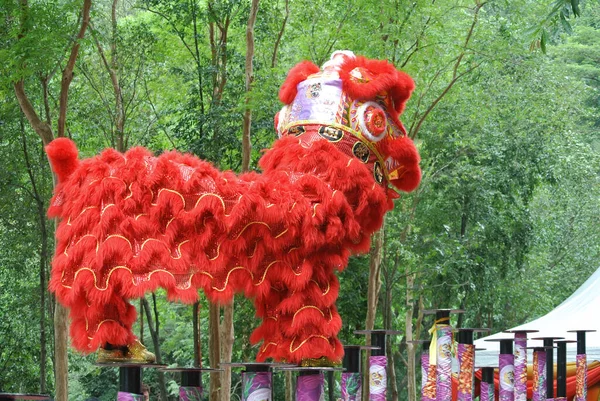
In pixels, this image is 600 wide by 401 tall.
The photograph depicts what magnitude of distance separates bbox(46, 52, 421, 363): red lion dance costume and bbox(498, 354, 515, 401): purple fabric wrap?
7.32 ft

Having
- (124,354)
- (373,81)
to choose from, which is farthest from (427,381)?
(124,354)

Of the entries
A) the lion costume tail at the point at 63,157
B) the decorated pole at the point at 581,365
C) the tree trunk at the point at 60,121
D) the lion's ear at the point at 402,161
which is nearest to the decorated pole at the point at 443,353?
the lion's ear at the point at 402,161

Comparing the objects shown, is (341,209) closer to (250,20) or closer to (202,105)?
(250,20)

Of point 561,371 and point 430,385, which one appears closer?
point 430,385

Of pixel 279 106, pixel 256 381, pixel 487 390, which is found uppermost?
pixel 279 106

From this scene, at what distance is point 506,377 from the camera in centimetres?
712

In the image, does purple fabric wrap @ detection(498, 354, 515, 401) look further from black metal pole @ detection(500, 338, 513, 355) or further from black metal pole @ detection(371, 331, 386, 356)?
black metal pole @ detection(371, 331, 386, 356)

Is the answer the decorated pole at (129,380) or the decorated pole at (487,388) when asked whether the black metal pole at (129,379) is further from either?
the decorated pole at (487,388)

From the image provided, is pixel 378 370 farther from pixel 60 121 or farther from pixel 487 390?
pixel 60 121

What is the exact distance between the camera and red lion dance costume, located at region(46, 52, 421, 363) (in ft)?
15.0

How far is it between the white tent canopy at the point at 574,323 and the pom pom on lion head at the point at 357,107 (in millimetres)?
3110

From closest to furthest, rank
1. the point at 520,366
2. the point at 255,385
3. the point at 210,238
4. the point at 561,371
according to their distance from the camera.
A: 1. the point at 210,238
2. the point at 255,385
3. the point at 520,366
4. the point at 561,371

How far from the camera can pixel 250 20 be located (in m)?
8.78

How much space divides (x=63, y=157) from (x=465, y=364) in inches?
132
